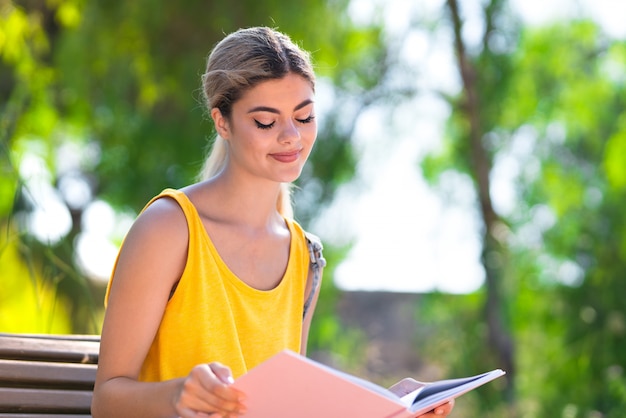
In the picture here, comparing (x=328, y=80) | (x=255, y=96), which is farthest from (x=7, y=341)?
(x=328, y=80)

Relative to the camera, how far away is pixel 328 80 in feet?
23.0

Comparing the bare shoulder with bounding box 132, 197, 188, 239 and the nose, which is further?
the nose

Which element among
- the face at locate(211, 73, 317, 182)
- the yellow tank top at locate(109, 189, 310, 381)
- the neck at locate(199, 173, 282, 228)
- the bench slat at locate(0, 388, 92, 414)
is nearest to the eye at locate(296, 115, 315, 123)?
the face at locate(211, 73, 317, 182)

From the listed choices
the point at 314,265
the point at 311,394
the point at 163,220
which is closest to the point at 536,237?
the point at 314,265

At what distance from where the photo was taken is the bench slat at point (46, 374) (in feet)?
7.00

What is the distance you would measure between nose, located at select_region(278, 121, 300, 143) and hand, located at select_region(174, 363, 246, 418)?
0.62 m

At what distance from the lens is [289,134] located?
6.70 feet

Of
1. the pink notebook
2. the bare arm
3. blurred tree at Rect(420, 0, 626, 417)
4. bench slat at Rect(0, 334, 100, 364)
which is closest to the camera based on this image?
the pink notebook

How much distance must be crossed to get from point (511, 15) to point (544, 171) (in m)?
1.29

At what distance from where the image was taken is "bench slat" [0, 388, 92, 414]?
6.93ft

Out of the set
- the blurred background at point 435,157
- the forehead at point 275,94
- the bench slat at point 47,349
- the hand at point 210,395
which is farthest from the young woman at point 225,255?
the blurred background at point 435,157

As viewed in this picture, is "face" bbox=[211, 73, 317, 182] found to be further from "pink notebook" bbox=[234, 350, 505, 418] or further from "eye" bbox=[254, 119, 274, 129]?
"pink notebook" bbox=[234, 350, 505, 418]

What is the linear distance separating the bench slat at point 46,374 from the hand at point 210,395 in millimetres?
688

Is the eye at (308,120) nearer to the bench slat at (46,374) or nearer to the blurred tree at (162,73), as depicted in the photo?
the bench slat at (46,374)
